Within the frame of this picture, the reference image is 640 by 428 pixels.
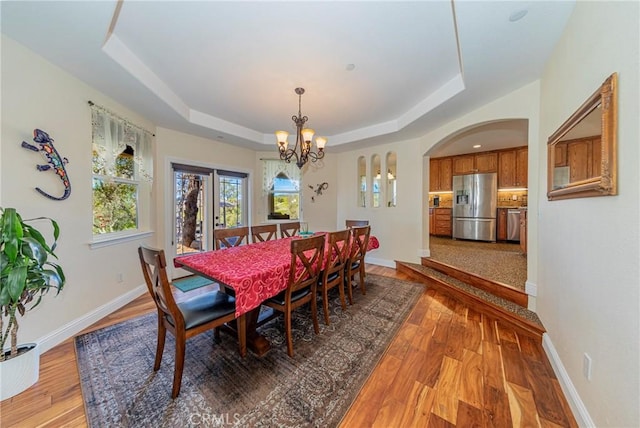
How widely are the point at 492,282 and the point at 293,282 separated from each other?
8.22 ft

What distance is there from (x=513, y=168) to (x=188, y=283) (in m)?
7.39

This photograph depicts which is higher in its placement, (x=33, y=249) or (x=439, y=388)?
(x=33, y=249)

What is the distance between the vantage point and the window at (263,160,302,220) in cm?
505

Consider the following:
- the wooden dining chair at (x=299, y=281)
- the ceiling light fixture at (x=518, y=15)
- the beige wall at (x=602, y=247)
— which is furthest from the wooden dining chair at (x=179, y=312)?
the ceiling light fixture at (x=518, y=15)

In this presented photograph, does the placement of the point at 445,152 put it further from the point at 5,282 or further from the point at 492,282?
the point at 5,282

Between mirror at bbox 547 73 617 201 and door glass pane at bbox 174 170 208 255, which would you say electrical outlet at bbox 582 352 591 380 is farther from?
door glass pane at bbox 174 170 208 255

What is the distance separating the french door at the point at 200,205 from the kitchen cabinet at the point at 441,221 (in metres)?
5.48

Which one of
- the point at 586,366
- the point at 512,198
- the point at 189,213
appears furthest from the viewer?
the point at 512,198

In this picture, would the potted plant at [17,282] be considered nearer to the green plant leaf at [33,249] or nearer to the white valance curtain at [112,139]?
the green plant leaf at [33,249]

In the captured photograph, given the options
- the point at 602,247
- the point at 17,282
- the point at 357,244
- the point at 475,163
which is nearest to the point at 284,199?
the point at 357,244

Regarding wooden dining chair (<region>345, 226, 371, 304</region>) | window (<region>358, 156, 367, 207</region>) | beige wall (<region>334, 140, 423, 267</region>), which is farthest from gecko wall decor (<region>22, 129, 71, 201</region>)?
window (<region>358, 156, 367, 207</region>)

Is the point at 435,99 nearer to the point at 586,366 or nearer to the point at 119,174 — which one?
the point at 586,366

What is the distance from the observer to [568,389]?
4.77 ft

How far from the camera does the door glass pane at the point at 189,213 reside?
3926 millimetres
